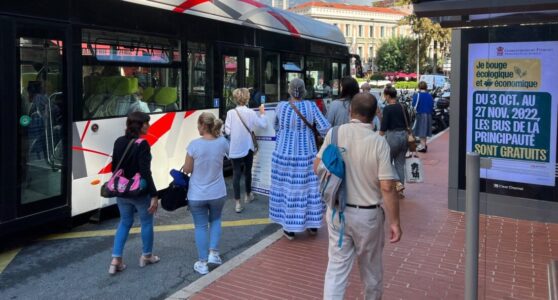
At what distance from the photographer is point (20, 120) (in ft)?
17.6

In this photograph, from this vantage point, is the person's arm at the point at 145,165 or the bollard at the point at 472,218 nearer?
the bollard at the point at 472,218

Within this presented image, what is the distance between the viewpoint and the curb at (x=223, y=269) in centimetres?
444

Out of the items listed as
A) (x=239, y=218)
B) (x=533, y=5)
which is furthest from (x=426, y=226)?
(x=533, y=5)

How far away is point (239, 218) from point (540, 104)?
3.86m

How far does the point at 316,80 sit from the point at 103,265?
881 cm

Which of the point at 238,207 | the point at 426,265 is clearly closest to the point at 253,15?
the point at 238,207

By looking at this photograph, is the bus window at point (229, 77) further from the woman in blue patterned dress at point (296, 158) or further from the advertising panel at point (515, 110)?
the advertising panel at point (515, 110)

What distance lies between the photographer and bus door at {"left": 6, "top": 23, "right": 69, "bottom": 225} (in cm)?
539

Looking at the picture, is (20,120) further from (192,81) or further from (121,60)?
(192,81)

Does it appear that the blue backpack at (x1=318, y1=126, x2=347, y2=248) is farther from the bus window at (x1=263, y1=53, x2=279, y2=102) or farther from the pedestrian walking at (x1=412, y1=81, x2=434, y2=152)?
the pedestrian walking at (x1=412, y1=81, x2=434, y2=152)

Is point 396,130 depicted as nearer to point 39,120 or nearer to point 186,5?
point 186,5

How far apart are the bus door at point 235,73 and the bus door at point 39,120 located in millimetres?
3331

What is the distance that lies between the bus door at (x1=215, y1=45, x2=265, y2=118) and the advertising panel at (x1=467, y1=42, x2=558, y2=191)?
4.13 metres

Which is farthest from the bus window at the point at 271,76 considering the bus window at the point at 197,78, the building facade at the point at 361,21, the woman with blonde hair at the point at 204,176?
the building facade at the point at 361,21
